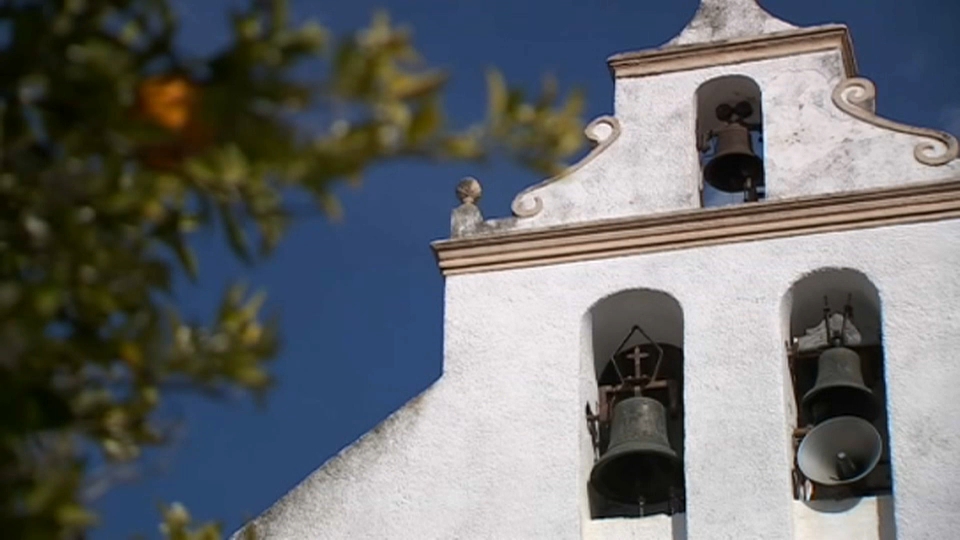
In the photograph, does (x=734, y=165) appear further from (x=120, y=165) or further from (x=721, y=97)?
(x=120, y=165)

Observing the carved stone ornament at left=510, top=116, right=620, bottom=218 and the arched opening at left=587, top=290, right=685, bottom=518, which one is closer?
the arched opening at left=587, top=290, right=685, bottom=518

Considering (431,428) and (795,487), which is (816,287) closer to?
(795,487)

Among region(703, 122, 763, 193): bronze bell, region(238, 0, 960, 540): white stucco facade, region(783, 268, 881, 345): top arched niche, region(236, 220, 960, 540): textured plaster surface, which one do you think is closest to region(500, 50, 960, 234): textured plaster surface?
region(238, 0, 960, 540): white stucco facade

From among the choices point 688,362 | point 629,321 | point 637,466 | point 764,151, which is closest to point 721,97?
point 764,151

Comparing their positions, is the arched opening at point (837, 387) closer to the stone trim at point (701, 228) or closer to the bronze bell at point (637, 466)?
the stone trim at point (701, 228)

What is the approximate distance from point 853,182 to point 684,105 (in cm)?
104

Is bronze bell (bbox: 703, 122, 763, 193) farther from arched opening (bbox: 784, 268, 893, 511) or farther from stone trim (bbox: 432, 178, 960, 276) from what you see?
arched opening (bbox: 784, 268, 893, 511)

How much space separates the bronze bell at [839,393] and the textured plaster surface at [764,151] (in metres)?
0.84

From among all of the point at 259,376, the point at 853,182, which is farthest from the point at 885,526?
the point at 259,376

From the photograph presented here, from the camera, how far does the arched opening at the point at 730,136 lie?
9.51m

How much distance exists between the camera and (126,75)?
110 inches

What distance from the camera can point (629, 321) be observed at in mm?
9172

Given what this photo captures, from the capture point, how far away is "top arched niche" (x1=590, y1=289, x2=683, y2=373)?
9.04 metres

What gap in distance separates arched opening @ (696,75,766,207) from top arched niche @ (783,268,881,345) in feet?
2.28
